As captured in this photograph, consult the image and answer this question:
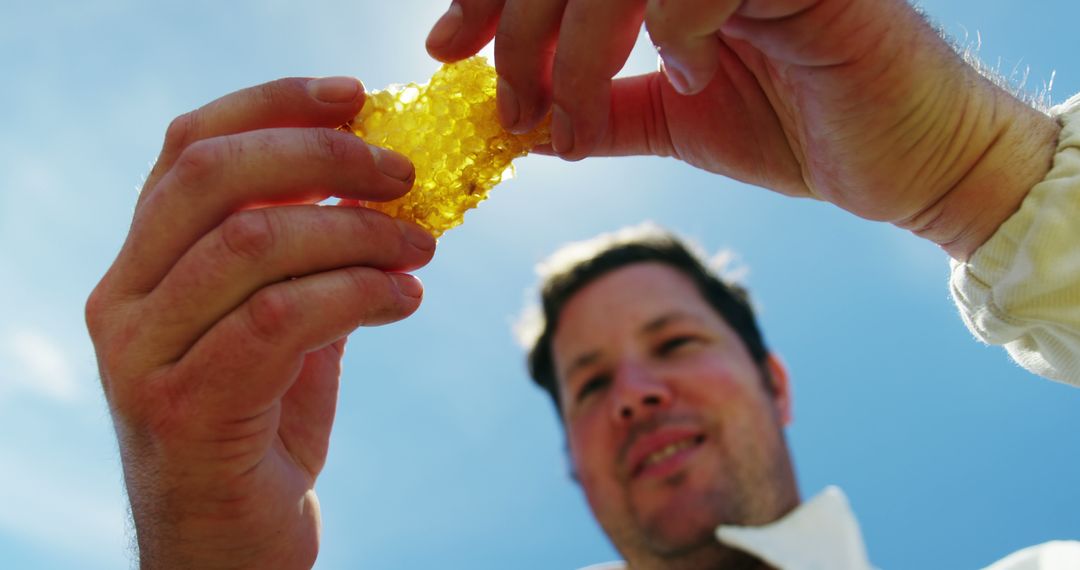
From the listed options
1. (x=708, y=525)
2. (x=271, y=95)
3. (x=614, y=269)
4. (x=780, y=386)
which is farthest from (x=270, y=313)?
(x=780, y=386)

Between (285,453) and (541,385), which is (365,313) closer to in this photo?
(285,453)

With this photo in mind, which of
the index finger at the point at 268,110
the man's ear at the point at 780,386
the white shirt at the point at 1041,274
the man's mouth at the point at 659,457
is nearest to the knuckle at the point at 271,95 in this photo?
the index finger at the point at 268,110

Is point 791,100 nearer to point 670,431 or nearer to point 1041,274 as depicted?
point 1041,274

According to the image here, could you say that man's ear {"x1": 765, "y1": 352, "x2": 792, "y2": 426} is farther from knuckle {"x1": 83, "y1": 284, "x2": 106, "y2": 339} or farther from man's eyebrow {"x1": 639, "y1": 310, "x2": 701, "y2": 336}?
knuckle {"x1": 83, "y1": 284, "x2": 106, "y2": 339}

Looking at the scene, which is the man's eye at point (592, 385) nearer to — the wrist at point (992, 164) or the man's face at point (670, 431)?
the man's face at point (670, 431)

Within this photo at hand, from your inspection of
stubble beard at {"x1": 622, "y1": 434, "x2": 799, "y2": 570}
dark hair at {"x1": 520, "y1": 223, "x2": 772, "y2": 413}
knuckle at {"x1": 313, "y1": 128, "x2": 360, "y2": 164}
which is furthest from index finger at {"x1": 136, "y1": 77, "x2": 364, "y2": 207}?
dark hair at {"x1": 520, "y1": 223, "x2": 772, "y2": 413}

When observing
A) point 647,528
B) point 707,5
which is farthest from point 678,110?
point 647,528

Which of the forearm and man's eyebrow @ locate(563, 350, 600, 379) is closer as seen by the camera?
the forearm
